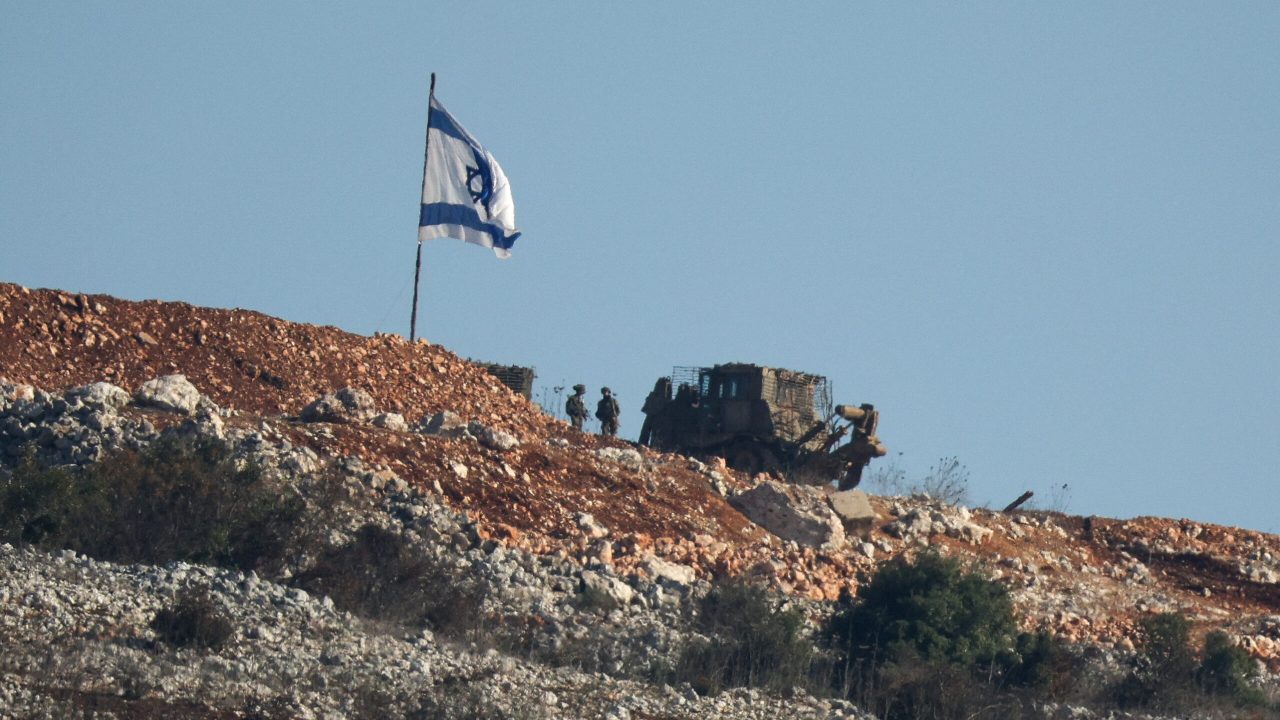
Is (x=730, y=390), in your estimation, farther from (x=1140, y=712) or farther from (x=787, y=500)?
(x=1140, y=712)

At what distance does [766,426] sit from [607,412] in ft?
9.40

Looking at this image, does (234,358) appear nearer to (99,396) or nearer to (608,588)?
(99,396)

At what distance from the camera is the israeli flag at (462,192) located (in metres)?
29.2

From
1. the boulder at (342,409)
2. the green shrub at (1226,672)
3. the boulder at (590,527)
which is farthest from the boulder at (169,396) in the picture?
the green shrub at (1226,672)

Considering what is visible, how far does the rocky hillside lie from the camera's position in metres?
13.5

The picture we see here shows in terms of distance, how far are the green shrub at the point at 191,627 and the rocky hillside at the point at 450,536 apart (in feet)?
0.69

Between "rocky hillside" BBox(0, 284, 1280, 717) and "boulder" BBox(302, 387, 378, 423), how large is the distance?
0.10ft

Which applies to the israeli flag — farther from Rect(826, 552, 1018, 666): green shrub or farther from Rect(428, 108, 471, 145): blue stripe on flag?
Rect(826, 552, 1018, 666): green shrub

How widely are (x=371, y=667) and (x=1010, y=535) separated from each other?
51.9 ft

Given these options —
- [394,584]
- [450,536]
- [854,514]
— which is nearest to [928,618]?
[450,536]

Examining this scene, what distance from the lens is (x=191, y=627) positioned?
13516mm

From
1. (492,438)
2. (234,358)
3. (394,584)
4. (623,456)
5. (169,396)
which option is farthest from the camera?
(623,456)

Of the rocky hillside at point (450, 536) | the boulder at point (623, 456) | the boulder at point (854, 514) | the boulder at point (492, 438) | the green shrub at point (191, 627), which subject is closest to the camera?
the green shrub at point (191, 627)

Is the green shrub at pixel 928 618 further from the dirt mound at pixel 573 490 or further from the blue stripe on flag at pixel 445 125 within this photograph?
the blue stripe on flag at pixel 445 125
